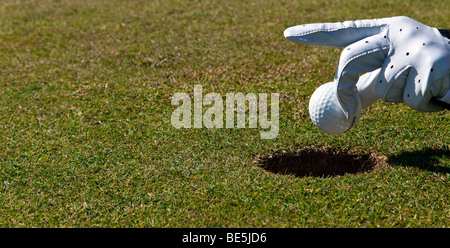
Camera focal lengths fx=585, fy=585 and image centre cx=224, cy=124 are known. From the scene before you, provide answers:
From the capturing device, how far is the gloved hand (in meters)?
4.61

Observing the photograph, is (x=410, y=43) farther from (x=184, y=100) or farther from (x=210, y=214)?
(x=184, y=100)

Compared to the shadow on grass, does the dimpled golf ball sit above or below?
above

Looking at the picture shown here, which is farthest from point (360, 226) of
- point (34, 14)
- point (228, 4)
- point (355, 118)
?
point (34, 14)

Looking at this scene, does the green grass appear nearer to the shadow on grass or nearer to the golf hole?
the shadow on grass

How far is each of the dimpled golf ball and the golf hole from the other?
564mm

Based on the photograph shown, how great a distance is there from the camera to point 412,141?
6.00 m

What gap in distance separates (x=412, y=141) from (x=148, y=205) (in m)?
2.79

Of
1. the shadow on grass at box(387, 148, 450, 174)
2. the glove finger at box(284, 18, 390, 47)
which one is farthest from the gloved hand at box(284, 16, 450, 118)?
the shadow on grass at box(387, 148, 450, 174)

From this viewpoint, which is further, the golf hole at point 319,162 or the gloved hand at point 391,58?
the golf hole at point 319,162

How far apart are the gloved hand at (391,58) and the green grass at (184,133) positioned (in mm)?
842

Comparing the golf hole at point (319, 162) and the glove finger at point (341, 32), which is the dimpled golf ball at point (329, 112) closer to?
the glove finger at point (341, 32)

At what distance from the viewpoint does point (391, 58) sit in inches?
187

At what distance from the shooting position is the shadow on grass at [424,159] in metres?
5.38

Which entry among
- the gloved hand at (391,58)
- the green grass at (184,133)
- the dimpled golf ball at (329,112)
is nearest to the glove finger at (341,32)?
the gloved hand at (391,58)
